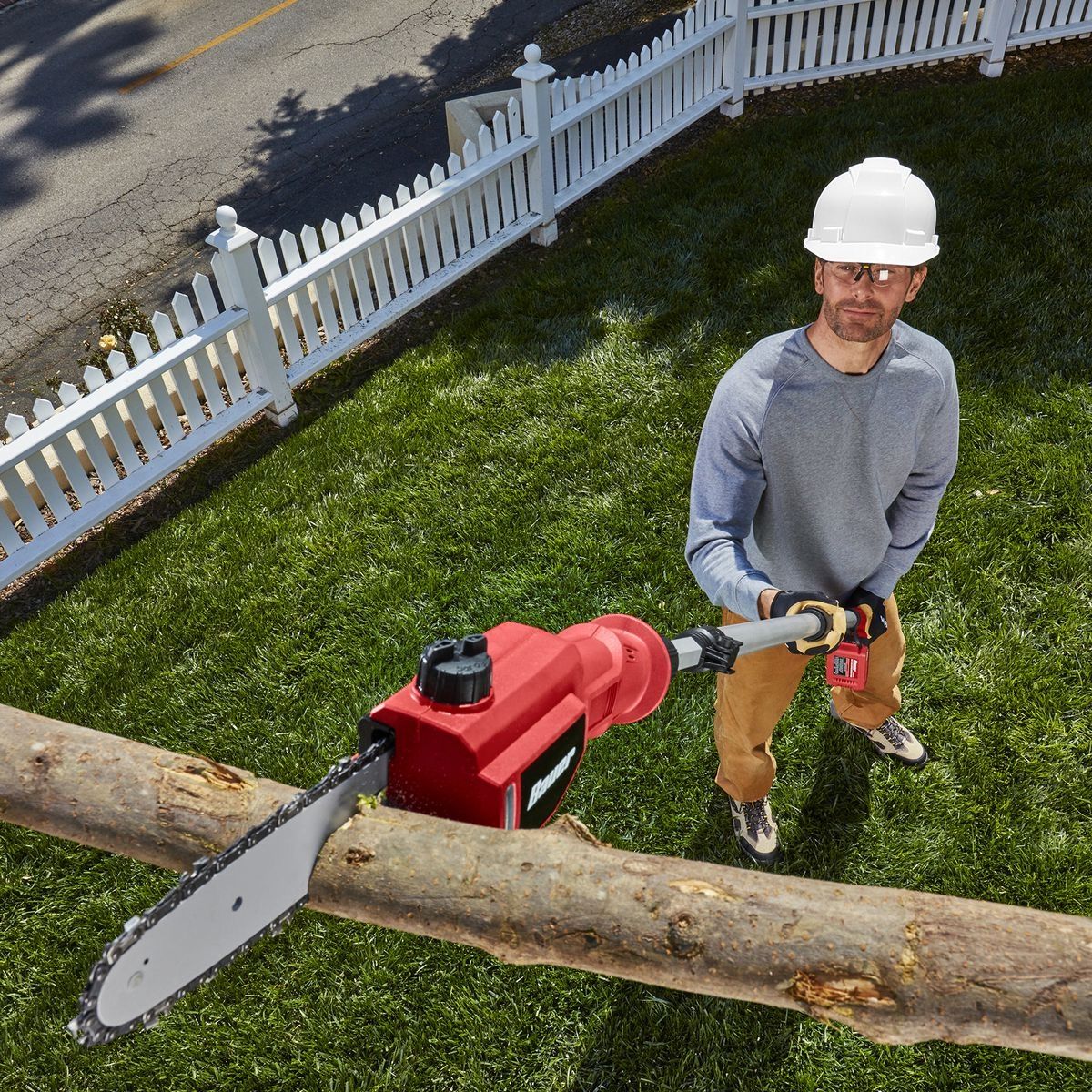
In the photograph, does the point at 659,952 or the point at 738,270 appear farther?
the point at 738,270

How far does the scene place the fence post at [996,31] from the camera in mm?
8008

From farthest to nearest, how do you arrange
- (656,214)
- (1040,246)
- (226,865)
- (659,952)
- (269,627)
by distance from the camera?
1. (656,214)
2. (1040,246)
3. (269,627)
4. (659,952)
5. (226,865)

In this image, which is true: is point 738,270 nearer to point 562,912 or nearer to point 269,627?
point 269,627

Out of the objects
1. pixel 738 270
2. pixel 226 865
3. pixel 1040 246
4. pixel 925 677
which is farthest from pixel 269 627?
pixel 1040 246

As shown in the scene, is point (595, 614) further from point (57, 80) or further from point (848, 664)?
point (57, 80)

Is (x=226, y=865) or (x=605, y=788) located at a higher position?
(x=226, y=865)

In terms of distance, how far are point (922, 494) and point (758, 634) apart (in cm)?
95

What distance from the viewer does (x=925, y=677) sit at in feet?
14.0

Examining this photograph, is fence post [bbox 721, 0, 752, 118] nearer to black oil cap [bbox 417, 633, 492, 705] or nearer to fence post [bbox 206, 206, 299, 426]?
fence post [bbox 206, 206, 299, 426]

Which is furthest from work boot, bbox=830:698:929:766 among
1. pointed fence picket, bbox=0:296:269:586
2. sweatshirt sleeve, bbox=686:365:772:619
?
pointed fence picket, bbox=0:296:269:586

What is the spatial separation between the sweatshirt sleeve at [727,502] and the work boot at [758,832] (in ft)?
3.97

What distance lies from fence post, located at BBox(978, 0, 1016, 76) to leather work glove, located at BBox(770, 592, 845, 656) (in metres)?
7.35

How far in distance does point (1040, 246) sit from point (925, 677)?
11.5 ft

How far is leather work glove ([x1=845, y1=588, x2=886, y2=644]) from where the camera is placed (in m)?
3.15
